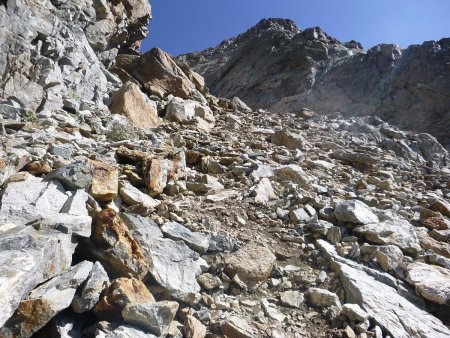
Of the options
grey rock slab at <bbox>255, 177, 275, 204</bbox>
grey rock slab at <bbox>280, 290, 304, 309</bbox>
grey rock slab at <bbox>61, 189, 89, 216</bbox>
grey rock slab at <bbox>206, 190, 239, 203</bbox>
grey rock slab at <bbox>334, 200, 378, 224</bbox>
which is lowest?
grey rock slab at <bbox>61, 189, 89, 216</bbox>

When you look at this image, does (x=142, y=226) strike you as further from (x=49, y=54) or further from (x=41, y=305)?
(x=49, y=54)

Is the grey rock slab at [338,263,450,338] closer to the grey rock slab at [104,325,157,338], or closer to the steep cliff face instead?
the grey rock slab at [104,325,157,338]

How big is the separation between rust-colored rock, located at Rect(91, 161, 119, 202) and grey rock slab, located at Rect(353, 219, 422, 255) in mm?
3816

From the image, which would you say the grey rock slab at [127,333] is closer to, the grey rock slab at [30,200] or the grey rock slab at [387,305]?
the grey rock slab at [30,200]

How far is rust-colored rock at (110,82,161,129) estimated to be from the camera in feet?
34.5

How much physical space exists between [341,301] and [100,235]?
2.86 metres

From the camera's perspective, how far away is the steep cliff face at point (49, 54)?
829 centimetres

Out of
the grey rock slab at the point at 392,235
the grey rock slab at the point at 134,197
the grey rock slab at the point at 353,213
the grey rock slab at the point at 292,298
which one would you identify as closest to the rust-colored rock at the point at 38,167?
the grey rock slab at the point at 134,197

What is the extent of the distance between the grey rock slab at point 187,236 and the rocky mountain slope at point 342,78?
104 feet

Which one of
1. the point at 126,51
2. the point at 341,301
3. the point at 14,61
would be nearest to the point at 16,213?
the point at 341,301

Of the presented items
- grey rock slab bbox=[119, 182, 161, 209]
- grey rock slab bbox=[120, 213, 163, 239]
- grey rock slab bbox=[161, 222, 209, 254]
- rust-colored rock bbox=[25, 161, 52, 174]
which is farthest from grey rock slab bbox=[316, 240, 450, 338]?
rust-colored rock bbox=[25, 161, 52, 174]

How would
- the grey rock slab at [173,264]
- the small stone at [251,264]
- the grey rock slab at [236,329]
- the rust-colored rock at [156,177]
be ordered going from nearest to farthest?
the grey rock slab at [236,329] < the grey rock slab at [173,264] < the small stone at [251,264] < the rust-colored rock at [156,177]

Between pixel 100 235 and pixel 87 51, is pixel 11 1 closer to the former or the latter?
pixel 87 51

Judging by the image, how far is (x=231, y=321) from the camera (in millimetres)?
3100
